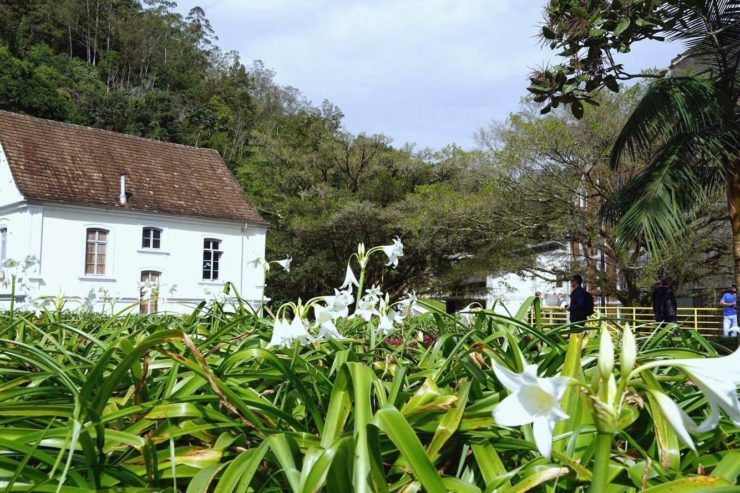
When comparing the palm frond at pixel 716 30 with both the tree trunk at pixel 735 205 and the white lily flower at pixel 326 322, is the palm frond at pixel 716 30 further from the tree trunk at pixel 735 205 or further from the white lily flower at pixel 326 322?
the white lily flower at pixel 326 322

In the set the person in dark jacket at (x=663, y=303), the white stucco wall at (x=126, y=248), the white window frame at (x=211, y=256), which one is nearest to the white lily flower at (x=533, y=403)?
the person in dark jacket at (x=663, y=303)

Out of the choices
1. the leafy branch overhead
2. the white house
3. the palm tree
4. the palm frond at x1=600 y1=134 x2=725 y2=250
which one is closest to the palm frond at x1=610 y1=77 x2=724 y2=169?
the palm tree

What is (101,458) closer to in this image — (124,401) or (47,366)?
(124,401)

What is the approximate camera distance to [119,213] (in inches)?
1000

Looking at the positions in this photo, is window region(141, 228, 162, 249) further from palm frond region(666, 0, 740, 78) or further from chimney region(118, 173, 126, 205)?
palm frond region(666, 0, 740, 78)

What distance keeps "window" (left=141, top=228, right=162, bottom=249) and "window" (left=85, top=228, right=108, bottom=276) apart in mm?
1467

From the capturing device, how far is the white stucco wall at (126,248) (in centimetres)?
2342

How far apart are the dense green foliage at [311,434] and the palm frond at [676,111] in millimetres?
7960

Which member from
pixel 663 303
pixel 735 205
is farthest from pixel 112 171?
pixel 735 205

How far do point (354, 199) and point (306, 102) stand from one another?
34.2 metres

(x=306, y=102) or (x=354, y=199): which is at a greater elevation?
(x=306, y=102)

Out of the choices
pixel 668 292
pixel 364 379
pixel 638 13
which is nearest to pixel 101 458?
pixel 364 379

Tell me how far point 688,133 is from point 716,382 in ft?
29.6

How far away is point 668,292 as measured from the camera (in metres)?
12.1
